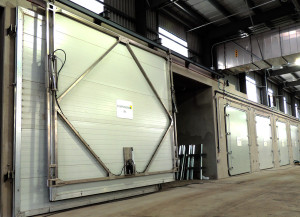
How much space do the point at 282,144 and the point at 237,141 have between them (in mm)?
7196

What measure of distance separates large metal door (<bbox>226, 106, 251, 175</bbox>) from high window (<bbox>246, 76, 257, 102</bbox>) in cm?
735

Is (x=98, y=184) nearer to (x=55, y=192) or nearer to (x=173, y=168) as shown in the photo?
(x=55, y=192)

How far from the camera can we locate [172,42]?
41.7 ft

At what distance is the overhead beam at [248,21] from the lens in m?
11.6

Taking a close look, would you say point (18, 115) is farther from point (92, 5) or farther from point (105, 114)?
point (92, 5)

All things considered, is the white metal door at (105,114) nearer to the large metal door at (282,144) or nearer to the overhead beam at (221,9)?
the overhead beam at (221,9)

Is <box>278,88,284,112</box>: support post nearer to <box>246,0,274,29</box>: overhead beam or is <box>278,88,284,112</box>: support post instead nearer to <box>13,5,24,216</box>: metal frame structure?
<box>246,0,274,29</box>: overhead beam

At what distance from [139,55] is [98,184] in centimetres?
319

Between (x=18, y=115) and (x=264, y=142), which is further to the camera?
(x=264, y=142)

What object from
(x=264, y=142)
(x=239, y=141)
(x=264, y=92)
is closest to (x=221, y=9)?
(x=239, y=141)

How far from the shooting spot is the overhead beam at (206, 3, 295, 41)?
456 inches

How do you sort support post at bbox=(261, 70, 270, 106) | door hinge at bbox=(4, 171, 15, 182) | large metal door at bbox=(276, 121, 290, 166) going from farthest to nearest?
1. support post at bbox=(261, 70, 270, 106)
2. large metal door at bbox=(276, 121, 290, 166)
3. door hinge at bbox=(4, 171, 15, 182)

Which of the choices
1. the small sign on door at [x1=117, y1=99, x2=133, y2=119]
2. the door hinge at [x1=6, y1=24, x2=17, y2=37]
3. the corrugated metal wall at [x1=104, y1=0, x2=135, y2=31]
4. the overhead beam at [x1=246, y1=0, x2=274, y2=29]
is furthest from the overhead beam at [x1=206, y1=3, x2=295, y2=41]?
the door hinge at [x1=6, y1=24, x2=17, y2=37]

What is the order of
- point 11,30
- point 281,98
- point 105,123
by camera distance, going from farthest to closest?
point 281,98
point 105,123
point 11,30
